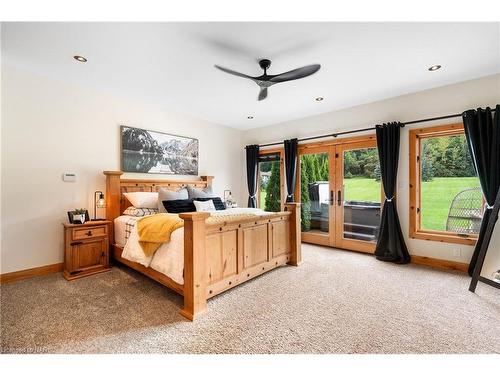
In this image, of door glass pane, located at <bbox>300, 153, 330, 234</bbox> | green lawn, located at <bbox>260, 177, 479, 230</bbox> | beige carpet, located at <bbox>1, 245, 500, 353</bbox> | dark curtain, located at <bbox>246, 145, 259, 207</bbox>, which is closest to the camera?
beige carpet, located at <bbox>1, 245, 500, 353</bbox>

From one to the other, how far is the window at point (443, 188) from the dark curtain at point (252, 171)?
319cm

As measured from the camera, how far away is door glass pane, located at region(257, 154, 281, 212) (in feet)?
18.2

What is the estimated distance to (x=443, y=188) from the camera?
139 inches

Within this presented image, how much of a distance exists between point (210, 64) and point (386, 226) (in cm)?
360

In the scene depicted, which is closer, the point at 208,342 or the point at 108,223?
the point at 208,342

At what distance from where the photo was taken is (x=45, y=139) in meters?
3.12

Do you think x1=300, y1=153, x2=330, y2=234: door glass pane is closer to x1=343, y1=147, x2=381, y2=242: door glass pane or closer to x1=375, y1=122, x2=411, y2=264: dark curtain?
x1=343, y1=147, x2=381, y2=242: door glass pane

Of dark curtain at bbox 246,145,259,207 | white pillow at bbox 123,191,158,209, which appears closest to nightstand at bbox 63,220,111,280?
white pillow at bbox 123,191,158,209

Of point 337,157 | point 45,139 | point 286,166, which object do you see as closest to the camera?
point 45,139

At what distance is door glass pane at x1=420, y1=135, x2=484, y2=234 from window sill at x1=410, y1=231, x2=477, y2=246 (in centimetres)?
10
